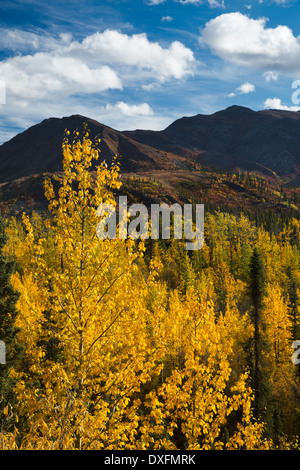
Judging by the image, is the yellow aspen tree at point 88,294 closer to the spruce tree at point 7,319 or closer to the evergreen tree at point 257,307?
the spruce tree at point 7,319

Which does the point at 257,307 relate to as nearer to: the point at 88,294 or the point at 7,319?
the point at 7,319

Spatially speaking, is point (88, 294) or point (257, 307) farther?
point (257, 307)

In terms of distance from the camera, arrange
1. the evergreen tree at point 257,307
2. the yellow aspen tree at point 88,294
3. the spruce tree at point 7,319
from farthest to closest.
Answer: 1. the evergreen tree at point 257,307
2. the spruce tree at point 7,319
3. the yellow aspen tree at point 88,294

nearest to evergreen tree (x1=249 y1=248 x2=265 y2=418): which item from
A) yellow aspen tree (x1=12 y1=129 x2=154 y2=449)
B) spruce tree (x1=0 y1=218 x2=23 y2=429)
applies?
spruce tree (x1=0 y1=218 x2=23 y2=429)

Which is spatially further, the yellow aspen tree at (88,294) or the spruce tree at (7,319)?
the spruce tree at (7,319)

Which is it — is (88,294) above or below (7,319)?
above

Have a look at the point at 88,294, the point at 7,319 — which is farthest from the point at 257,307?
the point at 88,294

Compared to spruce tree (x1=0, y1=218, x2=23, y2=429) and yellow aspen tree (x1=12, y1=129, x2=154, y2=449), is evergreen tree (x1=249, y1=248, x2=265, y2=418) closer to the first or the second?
spruce tree (x1=0, y1=218, x2=23, y2=429)

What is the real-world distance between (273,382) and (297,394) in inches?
96.7

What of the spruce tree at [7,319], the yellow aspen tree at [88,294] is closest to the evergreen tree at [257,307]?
the spruce tree at [7,319]

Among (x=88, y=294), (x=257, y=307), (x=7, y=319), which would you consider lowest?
(x=257, y=307)

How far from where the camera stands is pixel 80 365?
6.64 metres

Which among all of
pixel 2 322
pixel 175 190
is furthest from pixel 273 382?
pixel 175 190
